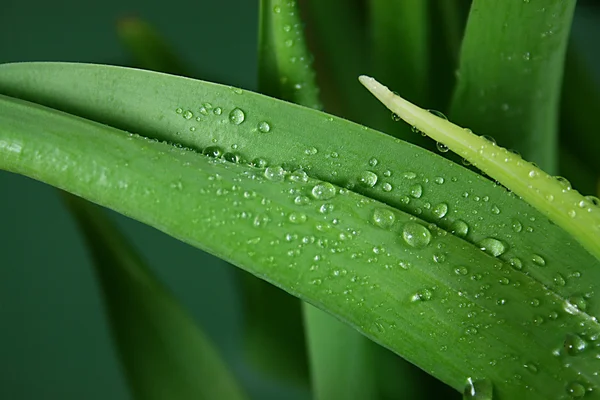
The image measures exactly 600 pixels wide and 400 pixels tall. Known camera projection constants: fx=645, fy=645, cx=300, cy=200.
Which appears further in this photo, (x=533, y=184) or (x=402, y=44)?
(x=402, y=44)

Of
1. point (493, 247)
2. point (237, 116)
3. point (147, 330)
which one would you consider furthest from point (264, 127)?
point (147, 330)

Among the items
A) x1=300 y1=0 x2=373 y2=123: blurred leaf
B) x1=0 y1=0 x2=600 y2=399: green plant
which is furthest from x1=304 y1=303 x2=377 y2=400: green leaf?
x1=300 y1=0 x2=373 y2=123: blurred leaf

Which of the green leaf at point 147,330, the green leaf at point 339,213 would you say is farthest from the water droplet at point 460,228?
the green leaf at point 147,330

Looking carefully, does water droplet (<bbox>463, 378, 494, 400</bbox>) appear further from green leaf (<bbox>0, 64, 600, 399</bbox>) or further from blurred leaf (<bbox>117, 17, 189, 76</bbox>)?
blurred leaf (<bbox>117, 17, 189, 76</bbox>)

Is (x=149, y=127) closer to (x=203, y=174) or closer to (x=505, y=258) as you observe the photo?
(x=203, y=174)

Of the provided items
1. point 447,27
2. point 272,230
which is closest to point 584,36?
point 447,27

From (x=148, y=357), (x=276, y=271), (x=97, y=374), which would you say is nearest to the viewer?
(x=276, y=271)

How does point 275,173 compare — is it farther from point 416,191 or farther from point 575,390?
point 575,390
